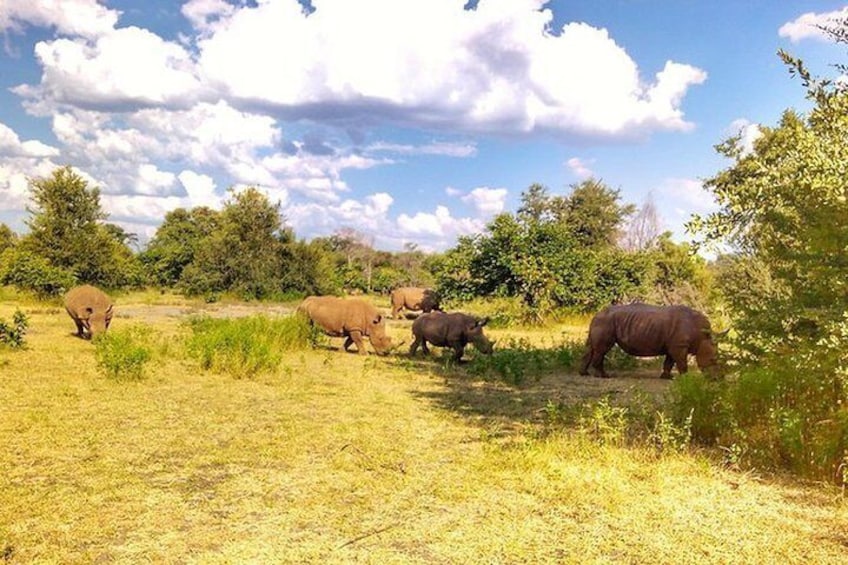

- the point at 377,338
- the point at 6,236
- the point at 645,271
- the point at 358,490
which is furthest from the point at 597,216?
the point at 6,236

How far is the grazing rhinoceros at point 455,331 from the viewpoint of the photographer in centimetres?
1402

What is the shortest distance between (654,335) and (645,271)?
13588 mm

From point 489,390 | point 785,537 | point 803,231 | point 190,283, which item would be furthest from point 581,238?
point 785,537

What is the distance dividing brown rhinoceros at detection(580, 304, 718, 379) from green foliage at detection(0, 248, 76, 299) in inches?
A: 870

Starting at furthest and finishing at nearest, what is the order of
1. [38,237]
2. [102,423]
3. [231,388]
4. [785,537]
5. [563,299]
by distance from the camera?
[38,237] → [563,299] → [231,388] → [102,423] → [785,537]

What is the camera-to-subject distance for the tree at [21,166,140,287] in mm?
26766

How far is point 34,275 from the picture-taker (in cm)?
2500

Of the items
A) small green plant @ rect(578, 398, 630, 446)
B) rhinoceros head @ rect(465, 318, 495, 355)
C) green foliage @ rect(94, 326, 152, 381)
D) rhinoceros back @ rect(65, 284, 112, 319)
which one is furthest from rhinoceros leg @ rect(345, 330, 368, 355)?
small green plant @ rect(578, 398, 630, 446)

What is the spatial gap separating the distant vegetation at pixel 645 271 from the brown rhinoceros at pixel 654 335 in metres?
1.10

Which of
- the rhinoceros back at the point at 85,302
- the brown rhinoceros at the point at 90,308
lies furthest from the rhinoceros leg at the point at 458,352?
the rhinoceros back at the point at 85,302

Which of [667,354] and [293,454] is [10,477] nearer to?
[293,454]

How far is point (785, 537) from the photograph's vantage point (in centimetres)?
438

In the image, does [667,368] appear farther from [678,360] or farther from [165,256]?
[165,256]

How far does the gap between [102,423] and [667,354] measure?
9218mm
